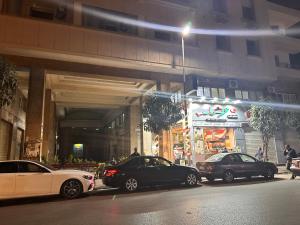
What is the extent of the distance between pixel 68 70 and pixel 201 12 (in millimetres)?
10918

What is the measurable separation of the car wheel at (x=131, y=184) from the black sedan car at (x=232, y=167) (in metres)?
3.85

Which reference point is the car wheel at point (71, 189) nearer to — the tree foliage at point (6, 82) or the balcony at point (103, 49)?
the tree foliage at point (6, 82)

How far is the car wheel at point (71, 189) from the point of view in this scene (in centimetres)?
996

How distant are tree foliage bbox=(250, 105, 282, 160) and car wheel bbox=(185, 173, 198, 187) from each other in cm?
891

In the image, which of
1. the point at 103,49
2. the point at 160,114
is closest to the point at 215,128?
the point at 160,114

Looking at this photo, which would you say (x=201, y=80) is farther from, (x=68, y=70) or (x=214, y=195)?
(x=214, y=195)

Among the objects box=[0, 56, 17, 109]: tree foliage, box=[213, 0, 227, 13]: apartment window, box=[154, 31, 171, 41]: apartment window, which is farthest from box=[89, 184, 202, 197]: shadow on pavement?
box=[213, 0, 227, 13]: apartment window

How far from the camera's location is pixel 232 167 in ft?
44.2

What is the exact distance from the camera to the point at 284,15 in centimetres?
2519

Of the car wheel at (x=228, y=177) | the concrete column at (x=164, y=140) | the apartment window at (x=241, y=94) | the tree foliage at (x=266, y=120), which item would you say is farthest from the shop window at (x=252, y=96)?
the car wheel at (x=228, y=177)

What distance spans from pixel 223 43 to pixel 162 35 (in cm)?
549

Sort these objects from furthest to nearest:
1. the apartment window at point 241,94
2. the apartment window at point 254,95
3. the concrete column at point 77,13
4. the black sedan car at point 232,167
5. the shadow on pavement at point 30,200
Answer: the apartment window at point 254,95 → the apartment window at point 241,94 → the concrete column at point 77,13 → the black sedan car at point 232,167 → the shadow on pavement at point 30,200

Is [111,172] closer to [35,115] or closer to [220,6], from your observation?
[35,115]

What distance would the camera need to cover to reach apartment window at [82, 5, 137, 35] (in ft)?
56.4
